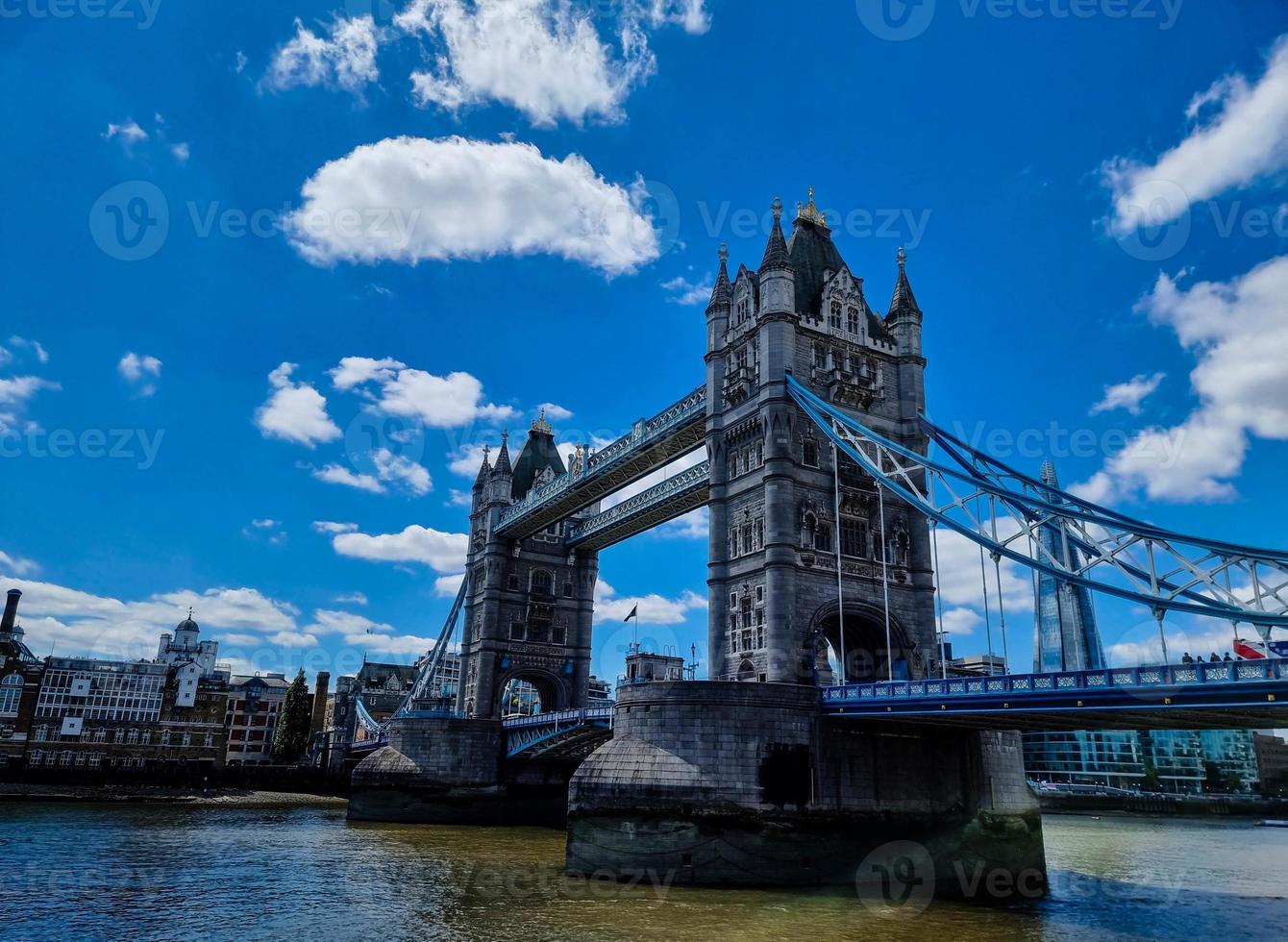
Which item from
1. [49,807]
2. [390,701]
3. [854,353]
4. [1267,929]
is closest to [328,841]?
[49,807]

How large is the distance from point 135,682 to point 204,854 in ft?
222

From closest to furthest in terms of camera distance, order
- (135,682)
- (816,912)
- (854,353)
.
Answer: (816,912) < (854,353) < (135,682)

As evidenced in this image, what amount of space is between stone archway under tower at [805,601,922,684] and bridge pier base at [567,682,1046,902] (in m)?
4.86

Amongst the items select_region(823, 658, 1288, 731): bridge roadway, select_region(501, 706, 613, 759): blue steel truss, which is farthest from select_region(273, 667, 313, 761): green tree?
select_region(823, 658, 1288, 731): bridge roadway

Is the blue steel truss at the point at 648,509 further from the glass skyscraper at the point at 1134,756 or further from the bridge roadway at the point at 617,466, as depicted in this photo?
the glass skyscraper at the point at 1134,756

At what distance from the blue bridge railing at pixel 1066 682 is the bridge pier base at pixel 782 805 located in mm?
2168

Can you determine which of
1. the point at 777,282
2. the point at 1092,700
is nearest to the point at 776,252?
the point at 777,282

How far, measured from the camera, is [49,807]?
6191 centimetres

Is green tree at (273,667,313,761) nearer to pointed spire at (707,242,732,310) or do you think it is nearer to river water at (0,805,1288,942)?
river water at (0,805,1288,942)

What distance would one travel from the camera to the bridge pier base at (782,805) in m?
31.4

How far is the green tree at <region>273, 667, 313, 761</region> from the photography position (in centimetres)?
10019

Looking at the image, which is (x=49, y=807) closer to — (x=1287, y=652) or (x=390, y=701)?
(x=390, y=701)

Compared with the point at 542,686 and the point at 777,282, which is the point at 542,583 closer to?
the point at 542,686

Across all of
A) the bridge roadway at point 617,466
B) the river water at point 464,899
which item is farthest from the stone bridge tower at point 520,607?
the river water at point 464,899
